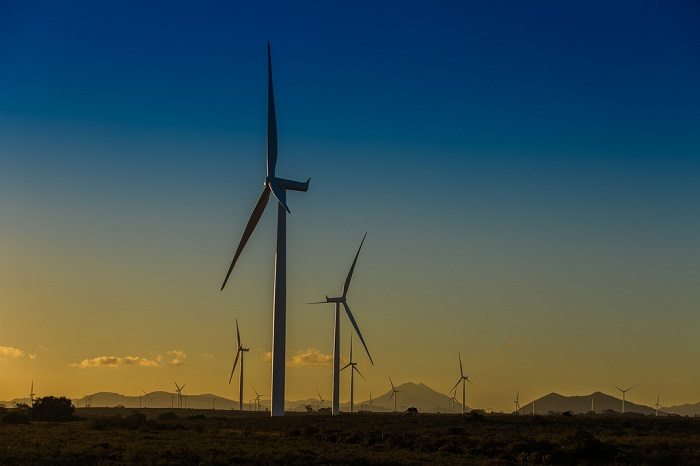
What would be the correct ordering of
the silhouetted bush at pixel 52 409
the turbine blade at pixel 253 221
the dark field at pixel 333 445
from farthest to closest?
the silhouetted bush at pixel 52 409 → the turbine blade at pixel 253 221 → the dark field at pixel 333 445

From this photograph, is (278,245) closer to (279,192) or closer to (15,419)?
(279,192)

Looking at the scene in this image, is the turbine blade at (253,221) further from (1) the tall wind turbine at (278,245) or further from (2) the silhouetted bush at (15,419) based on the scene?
(2) the silhouetted bush at (15,419)

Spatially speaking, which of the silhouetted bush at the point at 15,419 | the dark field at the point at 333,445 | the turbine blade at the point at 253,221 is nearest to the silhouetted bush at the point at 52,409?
the silhouetted bush at the point at 15,419

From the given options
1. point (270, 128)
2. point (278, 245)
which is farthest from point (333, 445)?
point (270, 128)

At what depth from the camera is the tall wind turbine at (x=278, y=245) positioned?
4390 inches

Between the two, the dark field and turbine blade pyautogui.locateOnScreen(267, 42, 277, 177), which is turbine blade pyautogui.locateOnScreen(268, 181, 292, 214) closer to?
turbine blade pyautogui.locateOnScreen(267, 42, 277, 177)

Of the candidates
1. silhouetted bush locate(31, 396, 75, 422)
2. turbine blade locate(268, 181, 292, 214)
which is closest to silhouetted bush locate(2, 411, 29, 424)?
silhouetted bush locate(31, 396, 75, 422)

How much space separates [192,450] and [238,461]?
7782 mm

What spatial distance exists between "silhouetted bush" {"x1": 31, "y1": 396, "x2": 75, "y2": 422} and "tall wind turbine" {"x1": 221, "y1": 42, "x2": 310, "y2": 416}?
113 feet

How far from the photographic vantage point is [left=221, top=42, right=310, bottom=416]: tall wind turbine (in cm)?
11150

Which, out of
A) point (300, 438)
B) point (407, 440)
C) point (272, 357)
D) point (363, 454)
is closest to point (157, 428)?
point (272, 357)

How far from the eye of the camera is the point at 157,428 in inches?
4067

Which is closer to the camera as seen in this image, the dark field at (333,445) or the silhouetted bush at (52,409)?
the dark field at (333,445)

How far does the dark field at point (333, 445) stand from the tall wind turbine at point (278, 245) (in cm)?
806
